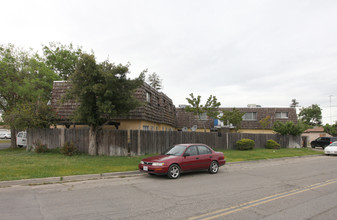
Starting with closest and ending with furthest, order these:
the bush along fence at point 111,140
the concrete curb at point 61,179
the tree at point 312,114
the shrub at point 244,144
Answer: the concrete curb at point 61,179 → the bush along fence at point 111,140 → the shrub at point 244,144 → the tree at point 312,114

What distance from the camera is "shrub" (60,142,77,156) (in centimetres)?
1537

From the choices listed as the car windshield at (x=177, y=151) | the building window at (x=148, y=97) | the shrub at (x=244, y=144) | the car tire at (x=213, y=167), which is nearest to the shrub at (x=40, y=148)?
the building window at (x=148, y=97)

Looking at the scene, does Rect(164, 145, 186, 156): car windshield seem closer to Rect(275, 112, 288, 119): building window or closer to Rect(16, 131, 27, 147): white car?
Rect(16, 131, 27, 147): white car

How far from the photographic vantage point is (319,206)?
20.2 ft

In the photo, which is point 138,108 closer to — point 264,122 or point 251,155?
point 251,155

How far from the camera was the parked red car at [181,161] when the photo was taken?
32.2ft

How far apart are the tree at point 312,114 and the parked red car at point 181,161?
77.2 meters

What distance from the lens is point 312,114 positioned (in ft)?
260

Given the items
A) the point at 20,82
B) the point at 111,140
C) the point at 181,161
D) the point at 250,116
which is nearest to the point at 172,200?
the point at 181,161

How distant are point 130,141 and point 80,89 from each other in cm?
467

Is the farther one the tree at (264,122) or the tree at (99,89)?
the tree at (264,122)

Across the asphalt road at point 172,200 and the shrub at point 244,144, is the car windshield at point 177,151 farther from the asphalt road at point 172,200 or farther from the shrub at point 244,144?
the shrub at point 244,144

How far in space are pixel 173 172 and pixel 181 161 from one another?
599 mm

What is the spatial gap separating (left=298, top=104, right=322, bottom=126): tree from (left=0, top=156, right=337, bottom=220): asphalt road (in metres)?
79.5
